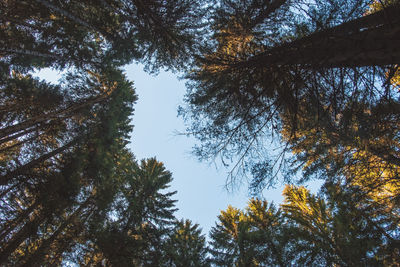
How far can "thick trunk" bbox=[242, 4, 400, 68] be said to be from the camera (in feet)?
7.39

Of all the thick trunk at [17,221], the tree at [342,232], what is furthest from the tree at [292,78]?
the thick trunk at [17,221]

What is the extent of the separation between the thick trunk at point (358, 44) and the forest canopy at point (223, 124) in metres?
0.02

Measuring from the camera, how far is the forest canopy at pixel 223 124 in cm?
347

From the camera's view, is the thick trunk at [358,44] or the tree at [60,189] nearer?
the thick trunk at [358,44]

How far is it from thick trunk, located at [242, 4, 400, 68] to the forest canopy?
0.02 meters

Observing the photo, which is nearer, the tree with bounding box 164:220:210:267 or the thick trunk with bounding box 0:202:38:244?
the thick trunk with bounding box 0:202:38:244

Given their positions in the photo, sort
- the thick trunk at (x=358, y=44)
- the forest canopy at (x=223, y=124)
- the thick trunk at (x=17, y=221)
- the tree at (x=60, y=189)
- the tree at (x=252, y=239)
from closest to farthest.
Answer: the thick trunk at (x=358, y=44) < the forest canopy at (x=223, y=124) < the tree at (x=60, y=189) < the thick trunk at (x=17, y=221) < the tree at (x=252, y=239)

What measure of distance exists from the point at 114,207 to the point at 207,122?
19.3ft

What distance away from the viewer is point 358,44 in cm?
251

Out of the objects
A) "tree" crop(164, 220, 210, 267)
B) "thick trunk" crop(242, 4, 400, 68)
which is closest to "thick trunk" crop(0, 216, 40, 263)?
"tree" crop(164, 220, 210, 267)

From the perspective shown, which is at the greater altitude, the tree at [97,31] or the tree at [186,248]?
the tree at [97,31]

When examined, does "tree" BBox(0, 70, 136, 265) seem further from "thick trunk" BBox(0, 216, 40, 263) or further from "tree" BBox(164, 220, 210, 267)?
"tree" BBox(164, 220, 210, 267)

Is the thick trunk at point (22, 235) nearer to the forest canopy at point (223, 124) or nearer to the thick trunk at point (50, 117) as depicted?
the forest canopy at point (223, 124)

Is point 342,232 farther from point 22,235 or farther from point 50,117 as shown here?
point 50,117
